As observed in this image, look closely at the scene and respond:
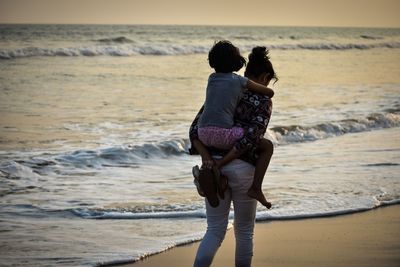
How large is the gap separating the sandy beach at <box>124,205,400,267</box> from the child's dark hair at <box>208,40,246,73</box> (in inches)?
78.5

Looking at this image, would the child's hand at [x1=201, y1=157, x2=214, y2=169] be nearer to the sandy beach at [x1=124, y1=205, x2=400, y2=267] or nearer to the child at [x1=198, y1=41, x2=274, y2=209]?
the child at [x1=198, y1=41, x2=274, y2=209]

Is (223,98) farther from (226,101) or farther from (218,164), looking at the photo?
(218,164)

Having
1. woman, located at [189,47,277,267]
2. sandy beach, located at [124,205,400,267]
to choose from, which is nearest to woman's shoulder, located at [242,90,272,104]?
woman, located at [189,47,277,267]

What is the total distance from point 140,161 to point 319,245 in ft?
18.7

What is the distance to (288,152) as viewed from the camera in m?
13.7

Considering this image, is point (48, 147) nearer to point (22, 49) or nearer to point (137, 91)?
point (137, 91)

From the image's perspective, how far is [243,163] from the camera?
5.27 metres

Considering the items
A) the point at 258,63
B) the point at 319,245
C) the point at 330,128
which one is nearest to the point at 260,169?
the point at 258,63

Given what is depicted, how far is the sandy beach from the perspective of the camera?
22.1 ft

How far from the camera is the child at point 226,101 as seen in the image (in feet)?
17.0

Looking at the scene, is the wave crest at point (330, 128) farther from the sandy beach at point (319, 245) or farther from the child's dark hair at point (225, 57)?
the child's dark hair at point (225, 57)

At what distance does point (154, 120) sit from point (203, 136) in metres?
12.0

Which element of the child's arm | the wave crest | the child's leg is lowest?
the wave crest

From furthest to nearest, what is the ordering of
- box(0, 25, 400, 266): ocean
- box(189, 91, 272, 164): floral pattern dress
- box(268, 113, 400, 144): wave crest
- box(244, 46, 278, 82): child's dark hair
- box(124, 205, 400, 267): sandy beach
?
1. box(268, 113, 400, 144): wave crest
2. box(0, 25, 400, 266): ocean
3. box(124, 205, 400, 267): sandy beach
4. box(244, 46, 278, 82): child's dark hair
5. box(189, 91, 272, 164): floral pattern dress
